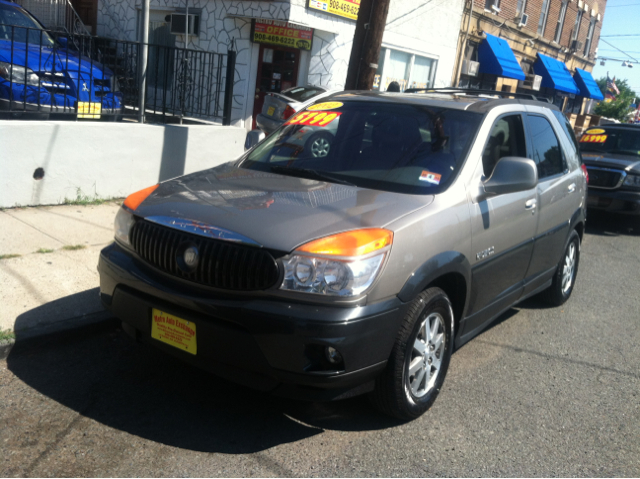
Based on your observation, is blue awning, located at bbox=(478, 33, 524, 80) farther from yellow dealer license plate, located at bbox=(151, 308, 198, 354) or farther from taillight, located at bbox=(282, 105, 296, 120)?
yellow dealer license plate, located at bbox=(151, 308, 198, 354)

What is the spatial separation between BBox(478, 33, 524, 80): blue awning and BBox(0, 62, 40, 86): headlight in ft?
60.9

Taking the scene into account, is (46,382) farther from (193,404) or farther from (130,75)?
(130,75)

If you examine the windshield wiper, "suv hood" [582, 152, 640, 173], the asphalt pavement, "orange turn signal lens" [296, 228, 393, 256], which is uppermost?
"suv hood" [582, 152, 640, 173]

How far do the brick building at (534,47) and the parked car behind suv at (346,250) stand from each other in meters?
18.9

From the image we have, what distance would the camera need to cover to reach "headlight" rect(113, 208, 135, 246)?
354 cm

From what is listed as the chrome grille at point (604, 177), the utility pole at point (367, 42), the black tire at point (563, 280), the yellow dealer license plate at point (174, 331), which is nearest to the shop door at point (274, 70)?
the utility pole at point (367, 42)

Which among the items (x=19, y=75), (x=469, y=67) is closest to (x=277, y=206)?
(x=19, y=75)

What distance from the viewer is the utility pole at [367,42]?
788cm

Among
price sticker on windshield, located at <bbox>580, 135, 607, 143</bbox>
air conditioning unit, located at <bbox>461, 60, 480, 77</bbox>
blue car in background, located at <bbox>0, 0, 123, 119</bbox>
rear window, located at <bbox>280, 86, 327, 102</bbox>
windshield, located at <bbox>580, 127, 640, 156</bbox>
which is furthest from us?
air conditioning unit, located at <bbox>461, 60, 480, 77</bbox>

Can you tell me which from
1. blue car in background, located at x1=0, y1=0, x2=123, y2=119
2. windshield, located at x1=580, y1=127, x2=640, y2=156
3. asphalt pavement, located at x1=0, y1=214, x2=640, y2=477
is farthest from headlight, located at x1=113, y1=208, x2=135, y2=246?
windshield, located at x1=580, y1=127, x2=640, y2=156

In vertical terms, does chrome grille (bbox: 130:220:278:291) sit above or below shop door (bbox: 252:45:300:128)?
below

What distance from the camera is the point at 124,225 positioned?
3.60 m

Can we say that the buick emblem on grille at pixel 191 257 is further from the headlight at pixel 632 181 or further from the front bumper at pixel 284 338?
the headlight at pixel 632 181

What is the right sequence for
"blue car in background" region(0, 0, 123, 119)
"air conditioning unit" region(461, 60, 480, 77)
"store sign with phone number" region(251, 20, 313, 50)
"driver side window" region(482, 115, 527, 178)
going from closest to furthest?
"driver side window" region(482, 115, 527, 178) < "blue car in background" region(0, 0, 123, 119) < "store sign with phone number" region(251, 20, 313, 50) < "air conditioning unit" region(461, 60, 480, 77)
